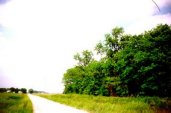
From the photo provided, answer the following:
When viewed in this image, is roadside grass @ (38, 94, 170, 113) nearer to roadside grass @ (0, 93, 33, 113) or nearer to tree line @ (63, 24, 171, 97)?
roadside grass @ (0, 93, 33, 113)

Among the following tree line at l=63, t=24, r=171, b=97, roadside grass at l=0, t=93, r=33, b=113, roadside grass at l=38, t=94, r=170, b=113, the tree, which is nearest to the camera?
roadside grass at l=38, t=94, r=170, b=113

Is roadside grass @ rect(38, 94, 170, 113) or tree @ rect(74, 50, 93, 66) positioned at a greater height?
tree @ rect(74, 50, 93, 66)

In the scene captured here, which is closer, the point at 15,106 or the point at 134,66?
the point at 15,106

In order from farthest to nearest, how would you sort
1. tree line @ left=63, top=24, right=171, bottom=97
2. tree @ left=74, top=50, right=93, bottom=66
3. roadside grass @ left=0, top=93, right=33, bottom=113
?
1. tree @ left=74, top=50, right=93, bottom=66
2. tree line @ left=63, top=24, right=171, bottom=97
3. roadside grass @ left=0, top=93, right=33, bottom=113

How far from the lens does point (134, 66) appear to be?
127 ft

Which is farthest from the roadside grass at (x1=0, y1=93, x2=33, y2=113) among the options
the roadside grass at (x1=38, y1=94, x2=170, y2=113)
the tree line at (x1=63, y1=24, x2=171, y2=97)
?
the tree line at (x1=63, y1=24, x2=171, y2=97)

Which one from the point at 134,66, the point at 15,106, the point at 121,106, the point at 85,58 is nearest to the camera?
the point at 121,106

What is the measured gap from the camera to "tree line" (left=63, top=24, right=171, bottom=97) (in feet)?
109

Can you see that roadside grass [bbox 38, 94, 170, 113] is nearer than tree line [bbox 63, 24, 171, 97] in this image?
Yes

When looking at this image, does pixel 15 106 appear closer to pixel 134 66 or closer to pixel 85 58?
pixel 134 66

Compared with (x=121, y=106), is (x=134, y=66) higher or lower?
higher

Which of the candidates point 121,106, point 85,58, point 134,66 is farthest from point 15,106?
point 85,58

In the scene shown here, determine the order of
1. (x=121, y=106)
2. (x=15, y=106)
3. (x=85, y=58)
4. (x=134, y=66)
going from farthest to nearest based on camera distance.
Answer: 1. (x=85, y=58)
2. (x=134, y=66)
3. (x=15, y=106)
4. (x=121, y=106)

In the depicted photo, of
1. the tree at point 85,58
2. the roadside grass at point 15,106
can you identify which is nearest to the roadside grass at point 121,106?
the roadside grass at point 15,106
